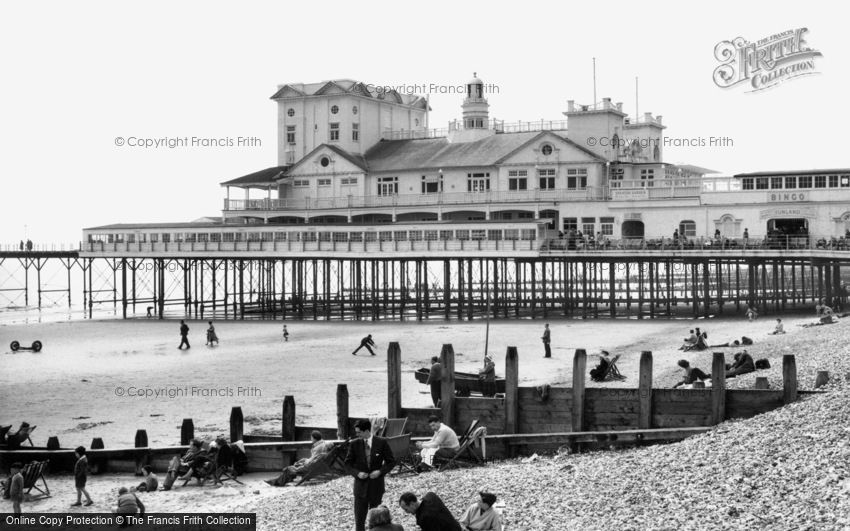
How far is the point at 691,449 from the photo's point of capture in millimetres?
16328

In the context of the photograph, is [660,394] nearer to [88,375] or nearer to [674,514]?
[674,514]

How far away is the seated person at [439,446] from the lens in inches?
711

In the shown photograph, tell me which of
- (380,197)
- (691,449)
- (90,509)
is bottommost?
(90,509)

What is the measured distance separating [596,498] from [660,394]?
5.46 metres

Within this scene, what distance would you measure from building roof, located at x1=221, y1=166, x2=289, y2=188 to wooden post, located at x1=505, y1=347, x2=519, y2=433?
48328 millimetres

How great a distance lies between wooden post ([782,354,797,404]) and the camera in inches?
715

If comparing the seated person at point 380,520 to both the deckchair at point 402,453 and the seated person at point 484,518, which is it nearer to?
the seated person at point 484,518

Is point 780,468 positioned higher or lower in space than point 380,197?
lower

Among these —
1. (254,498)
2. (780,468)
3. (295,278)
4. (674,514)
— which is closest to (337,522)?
(254,498)

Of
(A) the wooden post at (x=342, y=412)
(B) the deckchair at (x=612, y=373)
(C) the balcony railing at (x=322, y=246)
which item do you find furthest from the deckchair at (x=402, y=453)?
(C) the balcony railing at (x=322, y=246)

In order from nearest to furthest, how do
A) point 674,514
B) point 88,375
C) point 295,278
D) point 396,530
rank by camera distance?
point 396,530 < point 674,514 < point 88,375 < point 295,278

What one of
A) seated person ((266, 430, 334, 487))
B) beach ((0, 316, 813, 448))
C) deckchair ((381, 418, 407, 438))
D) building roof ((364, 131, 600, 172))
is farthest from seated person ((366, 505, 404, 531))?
building roof ((364, 131, 600, 172))

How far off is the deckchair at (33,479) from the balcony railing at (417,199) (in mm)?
41753

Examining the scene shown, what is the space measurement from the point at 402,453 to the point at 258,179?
168 feet
